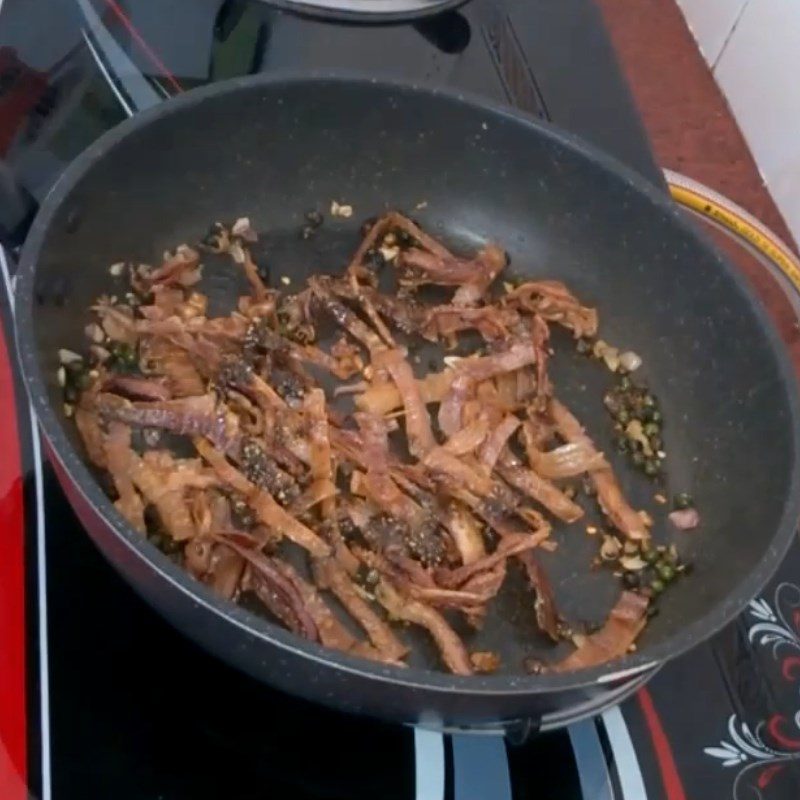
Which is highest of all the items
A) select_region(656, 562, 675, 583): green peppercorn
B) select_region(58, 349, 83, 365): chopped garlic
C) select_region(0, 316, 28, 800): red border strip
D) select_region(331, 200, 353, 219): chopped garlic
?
select_region(331, 200, 353, 219): chopped garlic

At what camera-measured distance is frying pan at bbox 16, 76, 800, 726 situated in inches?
32.5

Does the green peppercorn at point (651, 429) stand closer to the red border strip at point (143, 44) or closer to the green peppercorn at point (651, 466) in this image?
the green peppercorn at point (651, 466)

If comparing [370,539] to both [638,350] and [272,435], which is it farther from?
[638,350]

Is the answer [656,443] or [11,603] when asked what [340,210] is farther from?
[11,603]

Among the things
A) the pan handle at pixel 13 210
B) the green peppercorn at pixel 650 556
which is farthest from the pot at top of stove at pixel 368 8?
the green peppercorn at pixel 650 556

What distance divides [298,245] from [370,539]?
31 cm

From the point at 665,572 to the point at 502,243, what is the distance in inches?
13.6

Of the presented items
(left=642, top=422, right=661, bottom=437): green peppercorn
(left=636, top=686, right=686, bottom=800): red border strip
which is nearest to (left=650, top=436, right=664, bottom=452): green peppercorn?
(left=642, top=422, right=661, bottom=437): green peppercorn

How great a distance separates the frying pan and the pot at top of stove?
131 millimetres

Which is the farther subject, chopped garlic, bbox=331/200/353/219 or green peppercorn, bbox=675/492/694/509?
chopped garlic, bbox=331/200/353/219

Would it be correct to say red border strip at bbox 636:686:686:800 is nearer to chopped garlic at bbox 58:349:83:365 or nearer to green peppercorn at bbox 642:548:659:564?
green peppercorn at bbox 642:548:659:564

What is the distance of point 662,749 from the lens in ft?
2.62

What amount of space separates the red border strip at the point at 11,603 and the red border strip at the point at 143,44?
31 centimetres

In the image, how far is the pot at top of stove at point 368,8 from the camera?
1.06m
